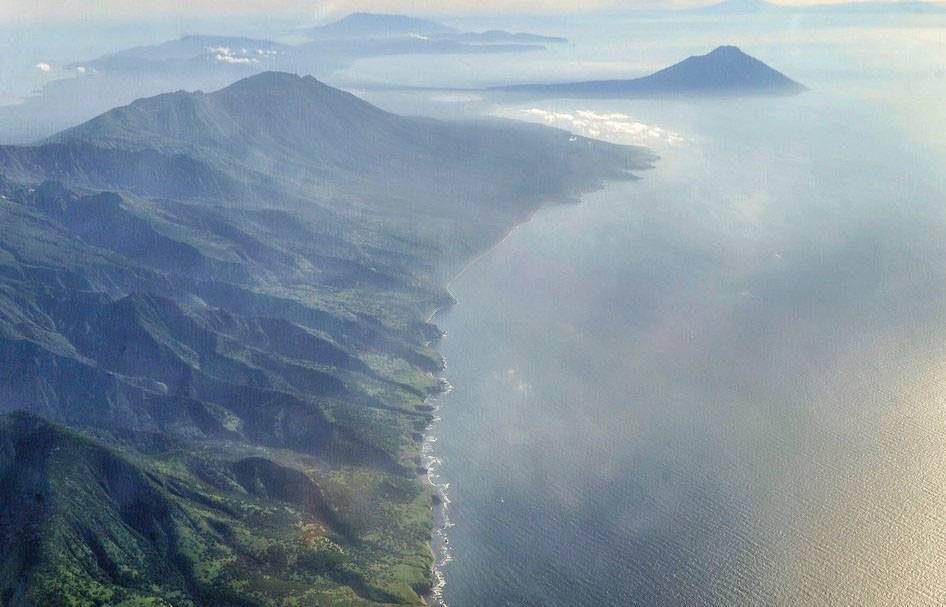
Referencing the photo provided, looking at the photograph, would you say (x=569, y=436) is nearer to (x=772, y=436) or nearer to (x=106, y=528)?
(x=772, y=436)

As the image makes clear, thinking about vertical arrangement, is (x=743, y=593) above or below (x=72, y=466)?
below

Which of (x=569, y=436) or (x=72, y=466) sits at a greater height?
(x=72, y=466)

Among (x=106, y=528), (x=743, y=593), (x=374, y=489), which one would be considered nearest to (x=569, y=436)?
(x=374, y=489)

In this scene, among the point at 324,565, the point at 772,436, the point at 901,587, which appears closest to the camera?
the point at 901,587

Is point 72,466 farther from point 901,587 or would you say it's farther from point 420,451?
point 901,587

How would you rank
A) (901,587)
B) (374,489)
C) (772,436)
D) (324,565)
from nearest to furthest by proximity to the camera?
(901,587) < (324,565) < (374,489) < (772,436)

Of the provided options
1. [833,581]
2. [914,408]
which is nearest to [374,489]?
[833,581]

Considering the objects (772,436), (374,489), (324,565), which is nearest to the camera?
(324,565)

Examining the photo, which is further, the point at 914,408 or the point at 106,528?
the point at 914,408

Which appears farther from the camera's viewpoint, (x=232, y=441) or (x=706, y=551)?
(x=232, y=441)
